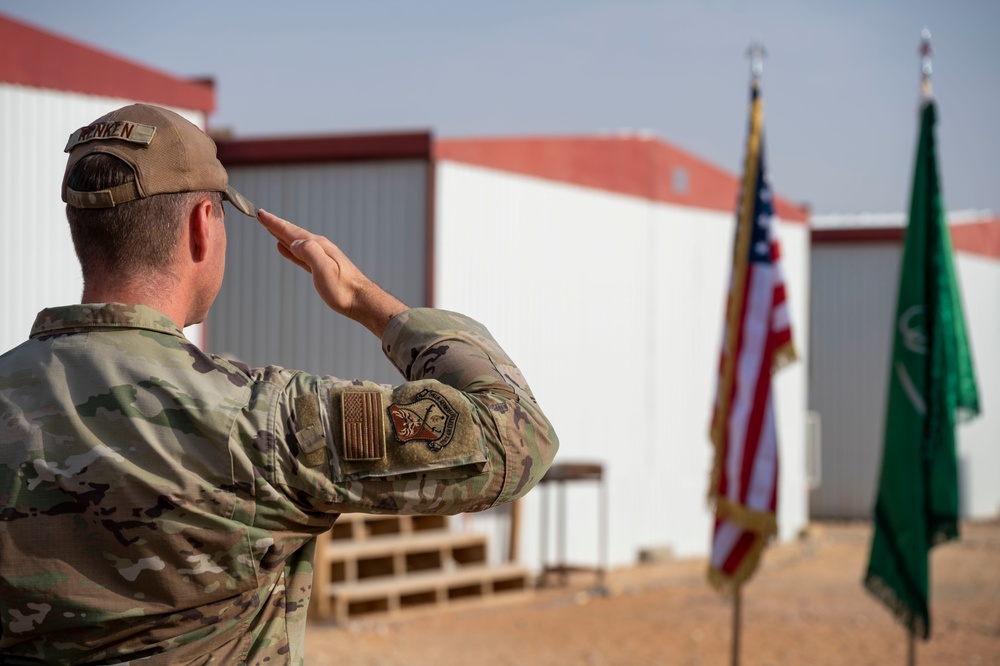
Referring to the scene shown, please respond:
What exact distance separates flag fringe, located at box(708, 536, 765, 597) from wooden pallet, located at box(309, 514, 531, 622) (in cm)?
319

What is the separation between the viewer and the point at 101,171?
1534mm

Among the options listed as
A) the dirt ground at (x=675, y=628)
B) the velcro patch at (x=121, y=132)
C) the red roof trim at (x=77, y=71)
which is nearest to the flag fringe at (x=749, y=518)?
the dirt ground at (x=675, y=628)

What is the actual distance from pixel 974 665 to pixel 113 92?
7.54m

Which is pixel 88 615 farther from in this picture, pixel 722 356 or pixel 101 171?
pixel 722 356

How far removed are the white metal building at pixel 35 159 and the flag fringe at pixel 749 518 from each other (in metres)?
4.21

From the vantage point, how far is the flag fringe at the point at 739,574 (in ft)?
21.1

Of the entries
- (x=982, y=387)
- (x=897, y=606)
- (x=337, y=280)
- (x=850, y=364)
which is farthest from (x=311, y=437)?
(x=982, y=387)

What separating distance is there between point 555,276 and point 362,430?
1050cm

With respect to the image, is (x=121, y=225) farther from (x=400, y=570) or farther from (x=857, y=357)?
(x=857, y=357)

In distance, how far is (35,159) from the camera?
736 centimetres

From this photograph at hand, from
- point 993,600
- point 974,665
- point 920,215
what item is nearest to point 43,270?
point 920,215

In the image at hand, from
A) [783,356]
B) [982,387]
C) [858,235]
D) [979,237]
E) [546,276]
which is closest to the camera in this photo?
[783,356]

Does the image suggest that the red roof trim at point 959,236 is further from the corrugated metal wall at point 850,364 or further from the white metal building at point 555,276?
the white metal building at point 555,276

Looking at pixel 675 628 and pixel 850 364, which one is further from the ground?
pixel 850 364
